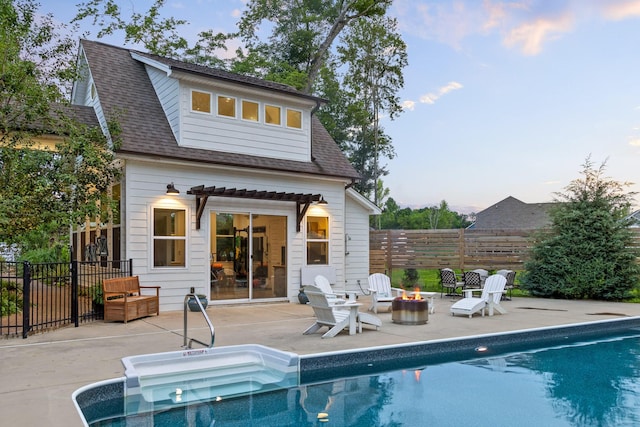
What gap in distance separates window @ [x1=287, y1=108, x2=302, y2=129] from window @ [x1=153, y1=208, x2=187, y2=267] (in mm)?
3780

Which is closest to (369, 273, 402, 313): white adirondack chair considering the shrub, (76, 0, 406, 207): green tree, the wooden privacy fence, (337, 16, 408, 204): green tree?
the wooden privacy fence

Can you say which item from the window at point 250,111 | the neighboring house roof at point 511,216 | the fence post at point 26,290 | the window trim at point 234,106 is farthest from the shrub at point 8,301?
the neighboring house roof at point 511,216

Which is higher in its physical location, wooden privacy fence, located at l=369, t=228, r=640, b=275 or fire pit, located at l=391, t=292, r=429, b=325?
wooden privacy fence, located at l=369, t=228, r=640, b=275

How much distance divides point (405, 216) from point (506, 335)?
194 ft

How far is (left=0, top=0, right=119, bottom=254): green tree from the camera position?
972cm

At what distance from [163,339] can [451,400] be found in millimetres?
4277

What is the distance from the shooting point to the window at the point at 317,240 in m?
13.0

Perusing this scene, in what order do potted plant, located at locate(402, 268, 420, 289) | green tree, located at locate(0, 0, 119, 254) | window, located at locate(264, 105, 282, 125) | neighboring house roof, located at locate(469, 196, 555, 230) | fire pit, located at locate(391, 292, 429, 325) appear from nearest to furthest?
fire pit, located at locate(391, 292, 429, 325) → green tree, located at locate(0, 0, 119, 254) → window, located at locate(264, 105, 282, 125) → potted plant, located at locate(402, 268, 420, 289) → neighboring house roof, located at locate(469, 196, 555, 230)

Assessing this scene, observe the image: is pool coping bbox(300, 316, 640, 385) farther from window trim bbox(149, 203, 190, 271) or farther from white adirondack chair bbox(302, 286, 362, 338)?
window trim bbox(149, 203, 190, 271)

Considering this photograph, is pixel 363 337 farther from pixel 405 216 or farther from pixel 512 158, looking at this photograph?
pixel 405 216

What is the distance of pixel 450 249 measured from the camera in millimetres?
15828

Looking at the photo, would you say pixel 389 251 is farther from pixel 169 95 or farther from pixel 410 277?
pixel 169 95

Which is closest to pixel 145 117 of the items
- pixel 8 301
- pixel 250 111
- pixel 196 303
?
pixel 250 111

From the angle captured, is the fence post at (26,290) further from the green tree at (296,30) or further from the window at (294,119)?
the green tree at (296,30)
